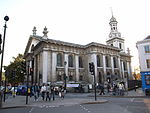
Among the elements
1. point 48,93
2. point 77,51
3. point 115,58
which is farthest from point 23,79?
point 48,93

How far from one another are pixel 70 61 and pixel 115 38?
26347 mm

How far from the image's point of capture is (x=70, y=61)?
123ft

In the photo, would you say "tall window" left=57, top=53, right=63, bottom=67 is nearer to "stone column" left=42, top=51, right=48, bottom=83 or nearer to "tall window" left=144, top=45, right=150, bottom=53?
"stone column" left=42, top=51, right=48, bottom=83

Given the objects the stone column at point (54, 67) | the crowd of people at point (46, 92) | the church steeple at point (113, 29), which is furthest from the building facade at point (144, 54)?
the church steeple at point (113, 29)

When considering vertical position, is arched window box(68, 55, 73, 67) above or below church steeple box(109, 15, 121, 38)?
below

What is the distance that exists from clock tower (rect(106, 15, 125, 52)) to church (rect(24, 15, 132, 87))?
12.2 metres

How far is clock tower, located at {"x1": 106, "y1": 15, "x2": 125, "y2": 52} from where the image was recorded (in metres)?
55.7

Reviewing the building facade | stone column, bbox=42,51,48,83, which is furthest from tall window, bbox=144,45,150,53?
stone column, bbox=42,51,48,83

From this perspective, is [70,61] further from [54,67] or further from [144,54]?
[144,54]

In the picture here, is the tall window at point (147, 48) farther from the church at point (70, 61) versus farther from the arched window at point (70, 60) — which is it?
the arched window at point (70, 60)

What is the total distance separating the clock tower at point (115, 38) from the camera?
183ft

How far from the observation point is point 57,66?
34094 millimetres

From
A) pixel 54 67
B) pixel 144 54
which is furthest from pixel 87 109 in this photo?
pixel 54 67

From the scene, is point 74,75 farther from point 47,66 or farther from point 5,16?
point 5,16
